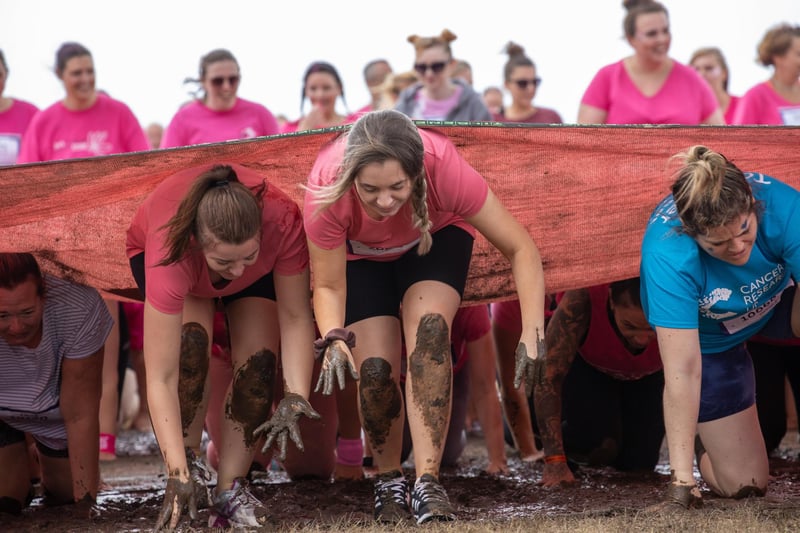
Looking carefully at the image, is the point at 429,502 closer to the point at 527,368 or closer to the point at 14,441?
the point at 527,368

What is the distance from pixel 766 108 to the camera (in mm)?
6043

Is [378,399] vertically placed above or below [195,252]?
below

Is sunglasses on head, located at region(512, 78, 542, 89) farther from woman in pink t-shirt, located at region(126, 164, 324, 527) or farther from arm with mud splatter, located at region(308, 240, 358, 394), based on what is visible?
arm with mud splatter, located at region(308, 240, 358, 394)

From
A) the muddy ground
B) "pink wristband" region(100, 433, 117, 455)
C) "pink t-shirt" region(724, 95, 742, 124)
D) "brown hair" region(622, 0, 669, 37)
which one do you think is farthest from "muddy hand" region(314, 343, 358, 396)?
"pink t-shirt" region(724, 95, 742, 124)

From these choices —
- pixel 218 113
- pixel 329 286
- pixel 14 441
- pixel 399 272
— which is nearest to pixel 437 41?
pixel 218 113

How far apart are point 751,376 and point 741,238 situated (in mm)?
999

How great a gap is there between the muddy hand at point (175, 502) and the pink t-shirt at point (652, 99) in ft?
9.99

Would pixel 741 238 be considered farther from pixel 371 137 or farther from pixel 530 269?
pixel 371 137

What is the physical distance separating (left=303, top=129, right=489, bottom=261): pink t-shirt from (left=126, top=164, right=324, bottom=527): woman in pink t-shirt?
7.4 inches

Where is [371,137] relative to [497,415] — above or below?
above

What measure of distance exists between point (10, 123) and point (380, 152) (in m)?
3.81

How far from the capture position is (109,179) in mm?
3982

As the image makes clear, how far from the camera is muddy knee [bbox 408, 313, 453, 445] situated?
347cm

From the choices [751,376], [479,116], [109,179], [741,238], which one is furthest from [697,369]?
[479,116]
